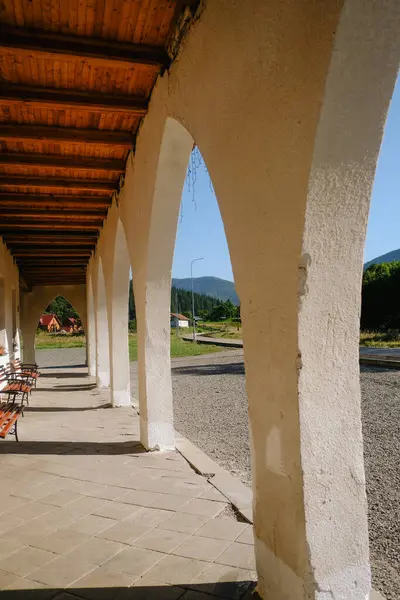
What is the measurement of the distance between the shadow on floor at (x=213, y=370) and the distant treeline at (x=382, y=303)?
63.6ft

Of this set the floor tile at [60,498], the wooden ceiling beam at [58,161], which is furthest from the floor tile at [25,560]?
the wooden ceiling beam at [58,161]

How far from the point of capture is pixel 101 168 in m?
5.66

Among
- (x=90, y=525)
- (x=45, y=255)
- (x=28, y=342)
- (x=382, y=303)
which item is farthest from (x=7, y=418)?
(x=382, y=303)

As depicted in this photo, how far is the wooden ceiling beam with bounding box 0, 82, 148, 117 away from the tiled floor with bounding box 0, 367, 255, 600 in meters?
3.24

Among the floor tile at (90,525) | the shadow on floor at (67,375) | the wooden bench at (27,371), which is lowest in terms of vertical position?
the shadow on floor at (67,375)

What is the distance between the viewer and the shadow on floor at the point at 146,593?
2146 mm

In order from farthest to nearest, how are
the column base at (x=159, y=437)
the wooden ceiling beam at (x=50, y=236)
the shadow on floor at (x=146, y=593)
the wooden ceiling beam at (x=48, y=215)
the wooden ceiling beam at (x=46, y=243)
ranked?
the wooden ceiling beam at (x=46, y=243) < the wooden ceiling beam at (x=50, y=236) < the wooden ceiling beam at (x=48, y=215) < the column base at (x=159, y=437) < the shadow on floor at (x=146, y=593)

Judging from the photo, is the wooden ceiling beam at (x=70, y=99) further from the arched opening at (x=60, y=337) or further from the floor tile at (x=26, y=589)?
the arched opening at (x=60, y=337)

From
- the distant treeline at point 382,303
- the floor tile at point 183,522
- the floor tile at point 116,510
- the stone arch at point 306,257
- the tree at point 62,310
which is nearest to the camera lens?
the stone arch at point 306,257

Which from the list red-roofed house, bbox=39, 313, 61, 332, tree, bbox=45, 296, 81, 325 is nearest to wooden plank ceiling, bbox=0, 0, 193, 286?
red-roofed house, bbox=39, 313, 61, 332

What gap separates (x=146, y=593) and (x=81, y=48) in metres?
3.39

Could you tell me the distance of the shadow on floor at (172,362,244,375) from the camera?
13.8m

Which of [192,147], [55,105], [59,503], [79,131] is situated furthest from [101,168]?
[59,503]

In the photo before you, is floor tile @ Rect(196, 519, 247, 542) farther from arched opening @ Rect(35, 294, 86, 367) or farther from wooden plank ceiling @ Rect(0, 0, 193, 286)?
arched opening @ Rect(35, 294, 86, 367)
